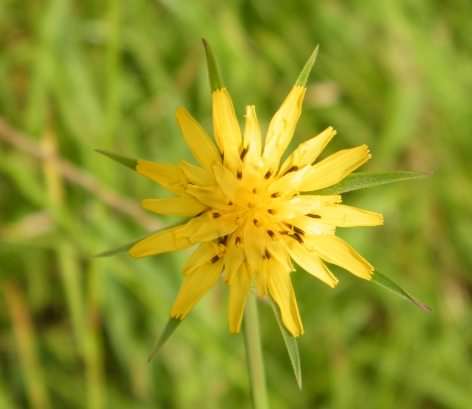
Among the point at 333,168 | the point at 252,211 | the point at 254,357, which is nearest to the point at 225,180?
the point at 252,211

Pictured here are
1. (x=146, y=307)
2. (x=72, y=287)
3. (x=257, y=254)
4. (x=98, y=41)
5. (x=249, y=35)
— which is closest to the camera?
(x=257, y=254)

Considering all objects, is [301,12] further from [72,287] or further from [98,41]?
[72,287]

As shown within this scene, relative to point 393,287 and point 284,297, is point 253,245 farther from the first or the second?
point 393,287

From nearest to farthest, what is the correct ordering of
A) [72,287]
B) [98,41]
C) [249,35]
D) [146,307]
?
1. [72,287]
2. [146,307]
3. [98,41]
4. [249,35]

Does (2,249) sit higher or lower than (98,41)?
lower

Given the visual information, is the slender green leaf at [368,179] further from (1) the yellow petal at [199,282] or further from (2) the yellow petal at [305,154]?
(1) the yellow petal at [199,282]

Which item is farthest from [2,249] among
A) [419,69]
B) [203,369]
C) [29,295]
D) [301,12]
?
[419,69]
